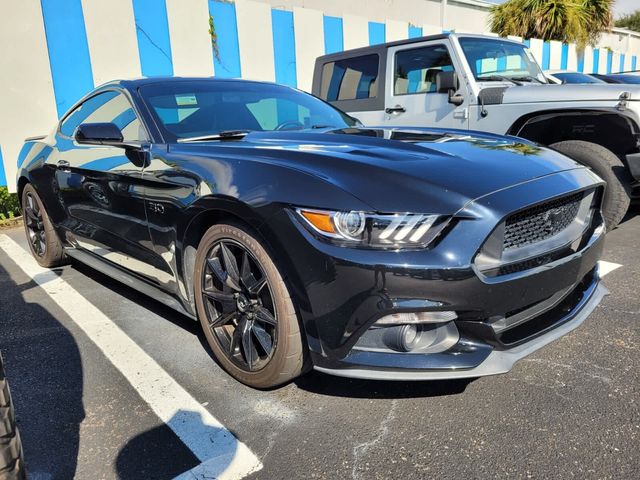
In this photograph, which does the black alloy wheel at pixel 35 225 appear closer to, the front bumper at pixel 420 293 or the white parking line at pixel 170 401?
the white parking line at pixel 170 401

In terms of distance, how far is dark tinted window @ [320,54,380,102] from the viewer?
233 inches

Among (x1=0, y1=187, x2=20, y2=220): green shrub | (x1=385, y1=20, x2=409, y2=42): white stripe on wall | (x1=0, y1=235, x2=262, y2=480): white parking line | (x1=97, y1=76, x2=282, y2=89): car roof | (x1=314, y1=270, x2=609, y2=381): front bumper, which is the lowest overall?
(x1=0, y1=235, x2=262, y2=480): white parking line

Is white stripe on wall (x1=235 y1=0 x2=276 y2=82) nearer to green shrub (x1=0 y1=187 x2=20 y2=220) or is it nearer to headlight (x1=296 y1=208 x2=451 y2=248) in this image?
green shrub (x1=0 y1=187 x2=20 y2=220)

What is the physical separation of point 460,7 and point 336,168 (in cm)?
2053

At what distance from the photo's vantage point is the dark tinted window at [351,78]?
592 cm

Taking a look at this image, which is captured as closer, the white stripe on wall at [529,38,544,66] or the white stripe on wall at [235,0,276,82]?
the white stripe on wall at [235,0,276,82]

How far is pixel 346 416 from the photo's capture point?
2199 millimetres

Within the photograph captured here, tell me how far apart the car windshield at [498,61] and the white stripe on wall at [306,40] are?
4839mm

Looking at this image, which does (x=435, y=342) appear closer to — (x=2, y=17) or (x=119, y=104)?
(x=119, y=104)

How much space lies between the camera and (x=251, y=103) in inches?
133

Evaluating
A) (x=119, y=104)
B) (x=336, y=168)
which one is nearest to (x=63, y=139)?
(x=119, y=104)

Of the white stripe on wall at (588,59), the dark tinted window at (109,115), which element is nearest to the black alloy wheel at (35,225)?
the dark tinted window at (109,115)

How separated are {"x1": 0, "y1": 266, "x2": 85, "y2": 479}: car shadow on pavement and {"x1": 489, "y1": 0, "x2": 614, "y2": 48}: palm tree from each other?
2018cm

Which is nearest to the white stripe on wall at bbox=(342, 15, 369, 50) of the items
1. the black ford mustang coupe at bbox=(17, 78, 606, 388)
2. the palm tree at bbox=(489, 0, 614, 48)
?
the black ford mustang coupe at bbox=(17, 78, 606, 388)
